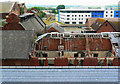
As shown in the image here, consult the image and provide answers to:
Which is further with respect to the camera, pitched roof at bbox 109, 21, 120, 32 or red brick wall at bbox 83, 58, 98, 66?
pitched roof at bbox 109, 21, 120, 32

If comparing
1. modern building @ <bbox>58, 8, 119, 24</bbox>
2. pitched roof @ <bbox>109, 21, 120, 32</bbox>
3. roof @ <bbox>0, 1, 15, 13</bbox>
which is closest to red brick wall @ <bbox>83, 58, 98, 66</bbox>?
pitched roof @ <bbox>109, 21, 120, 32</bbox>

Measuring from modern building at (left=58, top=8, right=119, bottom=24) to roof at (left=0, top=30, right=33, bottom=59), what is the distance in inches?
2877

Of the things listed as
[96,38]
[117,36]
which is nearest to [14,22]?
[96,38]

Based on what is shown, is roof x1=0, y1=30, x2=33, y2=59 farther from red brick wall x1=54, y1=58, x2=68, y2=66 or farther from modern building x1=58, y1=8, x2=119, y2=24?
modern building x1=58, y1=8, x2=119, y2=24

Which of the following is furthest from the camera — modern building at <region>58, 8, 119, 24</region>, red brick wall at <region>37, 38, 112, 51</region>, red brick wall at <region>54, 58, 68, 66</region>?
modern building at <region>58, 8, 119, 24</region>

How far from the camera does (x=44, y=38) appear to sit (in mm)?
27078

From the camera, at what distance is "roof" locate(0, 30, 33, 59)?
2289 centimetres

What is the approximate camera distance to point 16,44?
24203 millimetres

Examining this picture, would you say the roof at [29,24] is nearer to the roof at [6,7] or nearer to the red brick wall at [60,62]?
the red brick wall at [60,62]

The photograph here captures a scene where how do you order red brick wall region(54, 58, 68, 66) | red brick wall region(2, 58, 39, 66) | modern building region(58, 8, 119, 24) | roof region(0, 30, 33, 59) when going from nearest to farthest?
red brick wall region(54, 58, 68, 66)
red brick wall region(2, 58, 39, 66)
roof region(0, 30, 33, 59)
modern building region(58, 8, 119, 24)

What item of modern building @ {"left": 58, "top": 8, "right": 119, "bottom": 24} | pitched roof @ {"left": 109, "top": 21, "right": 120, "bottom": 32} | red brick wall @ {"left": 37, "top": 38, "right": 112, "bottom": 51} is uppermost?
modern building @ {"left": 58, "top": 8, "right": 119, "bottom": 24}

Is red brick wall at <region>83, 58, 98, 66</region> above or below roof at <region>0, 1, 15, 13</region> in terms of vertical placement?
below

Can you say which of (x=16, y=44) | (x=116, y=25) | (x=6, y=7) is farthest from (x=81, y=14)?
(x=16, y=44)

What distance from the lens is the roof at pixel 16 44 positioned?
2289 cm
